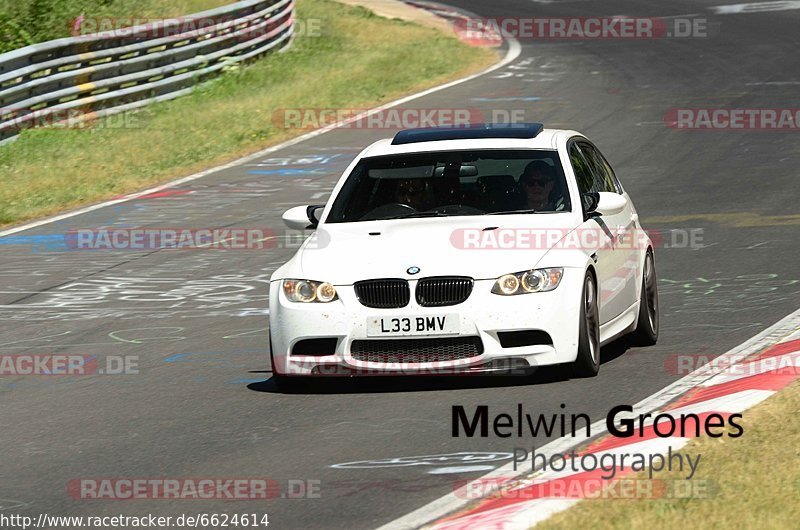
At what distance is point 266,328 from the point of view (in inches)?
489

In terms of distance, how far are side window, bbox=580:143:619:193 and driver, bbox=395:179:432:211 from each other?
1.30 meters

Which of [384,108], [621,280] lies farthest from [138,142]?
[621,280]

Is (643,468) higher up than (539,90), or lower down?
higher up

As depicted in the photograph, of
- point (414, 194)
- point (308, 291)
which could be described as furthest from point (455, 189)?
point (308, 291)

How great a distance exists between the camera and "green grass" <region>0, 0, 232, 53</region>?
26.5 meters

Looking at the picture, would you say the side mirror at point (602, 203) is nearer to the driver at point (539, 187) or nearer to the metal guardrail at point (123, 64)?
the driver at point (539, 187)

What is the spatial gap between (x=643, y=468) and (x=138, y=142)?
675 inches

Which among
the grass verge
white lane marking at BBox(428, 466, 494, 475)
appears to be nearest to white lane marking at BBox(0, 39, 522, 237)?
white lane marking at BBox(428, 466, 494, 475)

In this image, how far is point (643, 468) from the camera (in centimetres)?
706

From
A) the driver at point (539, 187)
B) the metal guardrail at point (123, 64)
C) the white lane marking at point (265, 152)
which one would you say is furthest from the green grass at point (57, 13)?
the driver at point (539, 187)

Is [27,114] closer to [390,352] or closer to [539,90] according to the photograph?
[539,90]

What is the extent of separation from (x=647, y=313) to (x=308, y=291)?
106 inches

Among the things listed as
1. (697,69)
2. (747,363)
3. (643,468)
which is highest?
(643,468)

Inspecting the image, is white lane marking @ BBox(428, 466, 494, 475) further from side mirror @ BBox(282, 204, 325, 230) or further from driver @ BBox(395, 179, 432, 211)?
side mirror @ BBox(282, 204, 325, 230)
